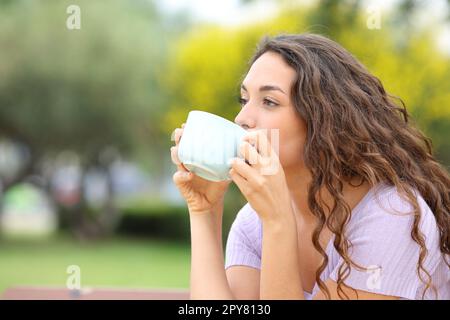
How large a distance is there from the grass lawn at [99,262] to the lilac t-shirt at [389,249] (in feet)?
22.6

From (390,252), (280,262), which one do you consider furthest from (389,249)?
(280,262)

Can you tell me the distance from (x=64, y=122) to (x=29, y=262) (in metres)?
2.37

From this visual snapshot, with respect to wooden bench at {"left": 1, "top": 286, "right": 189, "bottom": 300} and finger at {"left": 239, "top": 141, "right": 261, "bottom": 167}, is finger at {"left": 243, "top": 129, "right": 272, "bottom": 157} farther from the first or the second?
wooden bench at {"left": 1, "top": 286, "right": 189, "bottom": 300}

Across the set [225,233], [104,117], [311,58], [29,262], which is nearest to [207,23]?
[104,117]

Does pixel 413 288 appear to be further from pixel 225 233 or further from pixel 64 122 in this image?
pixel 64 122

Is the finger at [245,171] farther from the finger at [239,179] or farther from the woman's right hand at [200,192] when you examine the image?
the woman's right hand at [200,192]

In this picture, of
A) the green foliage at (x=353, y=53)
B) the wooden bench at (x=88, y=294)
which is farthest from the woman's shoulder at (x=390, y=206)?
the green foliage at (x=353, y=53)

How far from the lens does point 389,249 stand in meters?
1.34

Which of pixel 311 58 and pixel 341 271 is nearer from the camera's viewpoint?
pixel 341 271

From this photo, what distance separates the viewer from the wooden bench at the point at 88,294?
6.06 feet

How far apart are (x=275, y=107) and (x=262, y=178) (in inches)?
9.8

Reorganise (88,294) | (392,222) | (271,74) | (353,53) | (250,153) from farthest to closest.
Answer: (353,53)
(88,294)
(271,74)
(392,222)
(250,153)

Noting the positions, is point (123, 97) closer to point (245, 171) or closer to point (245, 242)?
point (245, 242)
